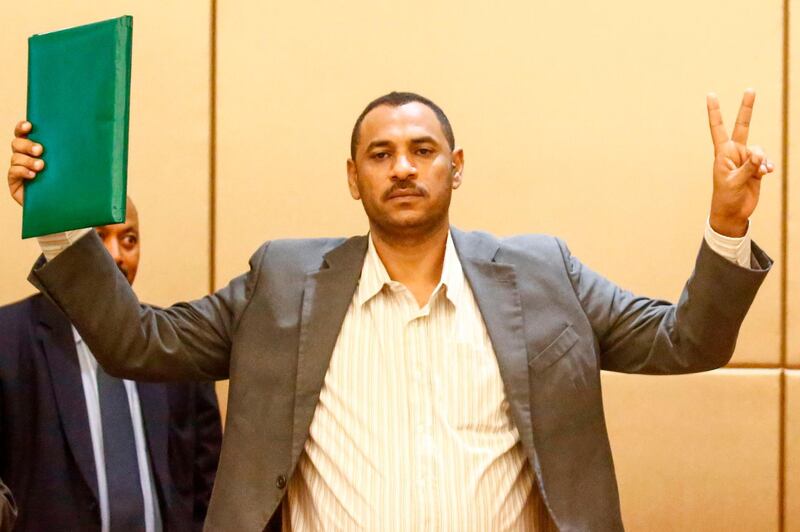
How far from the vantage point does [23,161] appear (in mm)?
1786

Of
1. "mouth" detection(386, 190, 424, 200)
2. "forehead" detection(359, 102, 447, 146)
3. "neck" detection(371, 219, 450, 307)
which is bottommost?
"neck" detection(371, 219, 450, 307)

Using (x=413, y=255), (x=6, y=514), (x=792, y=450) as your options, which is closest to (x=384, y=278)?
(x=413, y=255)

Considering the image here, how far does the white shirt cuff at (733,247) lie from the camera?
1.74 m

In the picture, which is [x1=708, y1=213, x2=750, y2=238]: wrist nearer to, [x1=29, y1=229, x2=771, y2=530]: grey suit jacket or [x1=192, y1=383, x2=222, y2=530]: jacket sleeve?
[x1=29, y1=229, x2=771, y2=530]: grey suit jacket

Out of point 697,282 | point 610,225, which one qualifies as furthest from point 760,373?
point 697,282

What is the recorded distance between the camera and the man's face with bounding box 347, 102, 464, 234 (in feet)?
6.32

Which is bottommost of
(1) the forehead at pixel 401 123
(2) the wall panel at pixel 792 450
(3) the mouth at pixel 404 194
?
(2) the wall panel at pixel 792 450

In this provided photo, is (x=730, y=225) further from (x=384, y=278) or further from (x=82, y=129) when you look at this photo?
(x=82, y=129)

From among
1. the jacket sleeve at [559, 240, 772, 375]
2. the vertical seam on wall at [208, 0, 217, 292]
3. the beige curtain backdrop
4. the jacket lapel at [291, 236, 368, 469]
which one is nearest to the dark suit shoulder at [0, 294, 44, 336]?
the beige curtain backdrop

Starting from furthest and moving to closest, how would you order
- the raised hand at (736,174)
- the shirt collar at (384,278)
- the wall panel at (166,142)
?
the wall panel at (166,142) < the shirt collar at (384,278) < the raised hand at (736,174)

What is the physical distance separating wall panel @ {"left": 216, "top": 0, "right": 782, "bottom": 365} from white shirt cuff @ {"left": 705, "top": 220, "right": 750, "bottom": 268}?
948 mm

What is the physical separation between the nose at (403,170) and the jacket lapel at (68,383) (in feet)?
2.82

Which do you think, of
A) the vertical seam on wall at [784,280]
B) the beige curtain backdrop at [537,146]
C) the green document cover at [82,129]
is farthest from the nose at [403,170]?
the vertical seam on wall at [784,280]

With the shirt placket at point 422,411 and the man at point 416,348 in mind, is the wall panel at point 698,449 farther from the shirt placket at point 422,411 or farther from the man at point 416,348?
the shirt placket at point 422,411
